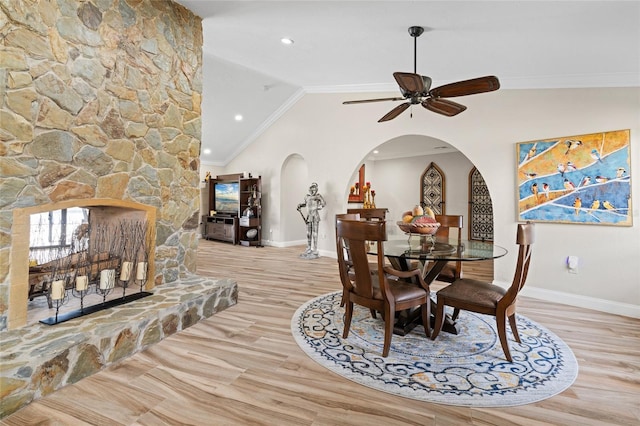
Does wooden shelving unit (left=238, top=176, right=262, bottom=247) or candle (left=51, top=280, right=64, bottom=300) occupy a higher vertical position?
wooden shelving unit (left=238, top=176, right=262, bottom=247)

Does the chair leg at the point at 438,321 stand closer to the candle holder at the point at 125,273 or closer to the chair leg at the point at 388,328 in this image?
the chair leg at the point at 388,328

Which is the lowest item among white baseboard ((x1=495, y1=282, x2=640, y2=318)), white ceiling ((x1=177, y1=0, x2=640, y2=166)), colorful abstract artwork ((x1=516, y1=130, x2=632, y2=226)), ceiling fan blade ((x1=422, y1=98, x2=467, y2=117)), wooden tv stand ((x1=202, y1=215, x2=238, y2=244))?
white baseboard ((x1=495, y1=282, x2=640, y2=318))

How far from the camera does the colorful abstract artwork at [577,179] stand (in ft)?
10.9

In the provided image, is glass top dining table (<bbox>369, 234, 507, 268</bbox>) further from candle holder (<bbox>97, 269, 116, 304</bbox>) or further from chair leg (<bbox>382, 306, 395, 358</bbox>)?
candle holder (<bbox>97, 269, 116, 304</bbox>)

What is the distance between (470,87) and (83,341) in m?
3.32

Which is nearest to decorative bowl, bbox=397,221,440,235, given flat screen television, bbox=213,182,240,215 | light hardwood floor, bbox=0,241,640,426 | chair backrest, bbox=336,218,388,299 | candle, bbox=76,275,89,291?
chair backrest, bbox=336,218,388,299

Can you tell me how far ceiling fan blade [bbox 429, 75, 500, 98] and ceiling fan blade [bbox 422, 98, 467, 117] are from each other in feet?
0.65

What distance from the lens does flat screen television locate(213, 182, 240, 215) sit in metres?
8.05

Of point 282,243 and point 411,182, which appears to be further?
point 411,182

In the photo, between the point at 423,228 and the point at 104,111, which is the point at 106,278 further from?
the point at 423,228

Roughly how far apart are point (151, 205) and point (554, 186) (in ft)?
14.7

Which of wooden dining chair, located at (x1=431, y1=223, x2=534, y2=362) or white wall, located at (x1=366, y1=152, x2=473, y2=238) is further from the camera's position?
white wall, located at (x1=366, y1=152, x2=473, y2=238)

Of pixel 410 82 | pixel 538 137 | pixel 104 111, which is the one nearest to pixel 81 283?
pixel 104 111

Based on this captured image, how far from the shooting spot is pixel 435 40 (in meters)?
3.37
